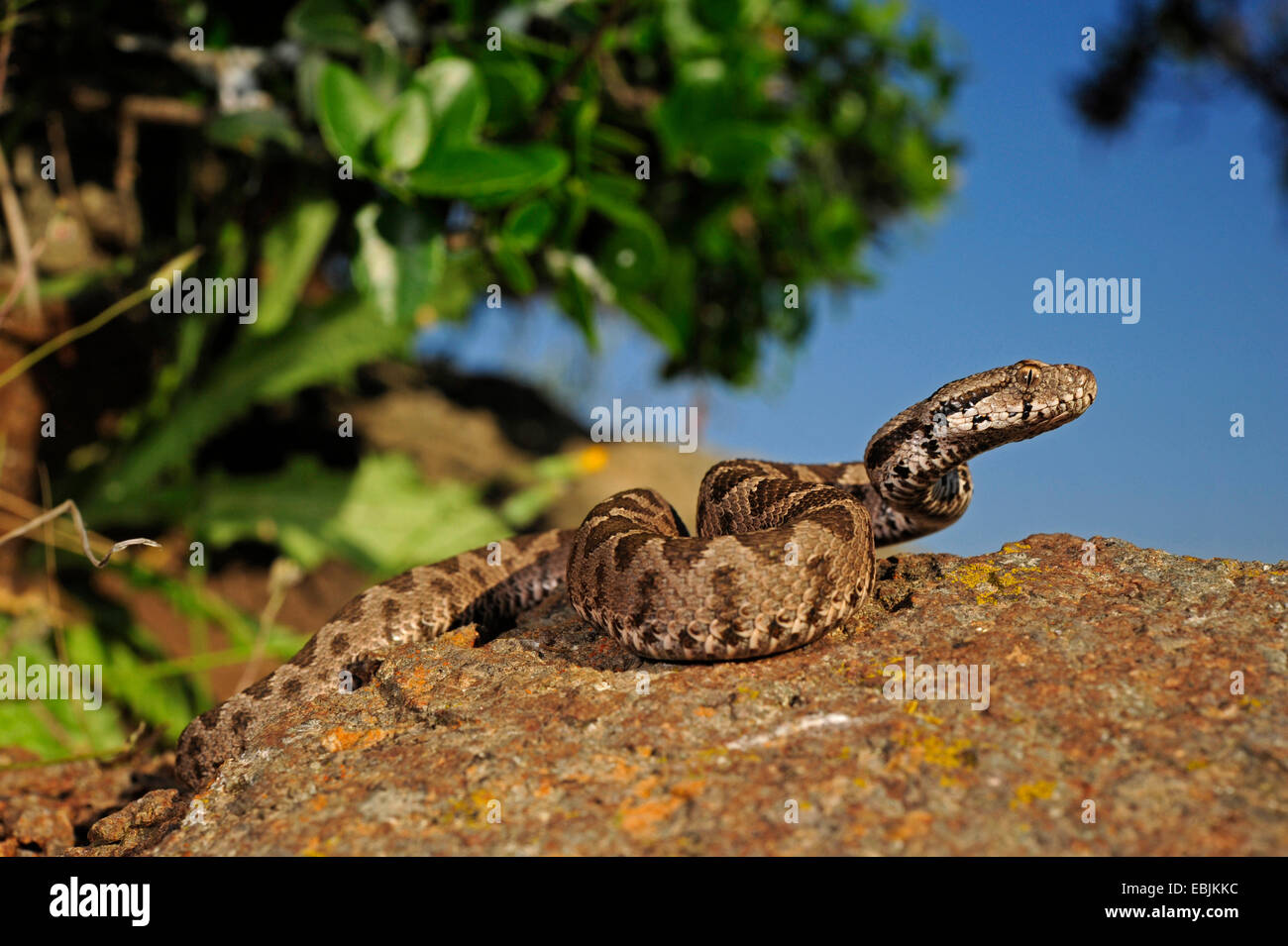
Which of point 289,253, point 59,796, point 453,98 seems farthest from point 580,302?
point 59,796

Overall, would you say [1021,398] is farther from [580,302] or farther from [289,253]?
[289,253]

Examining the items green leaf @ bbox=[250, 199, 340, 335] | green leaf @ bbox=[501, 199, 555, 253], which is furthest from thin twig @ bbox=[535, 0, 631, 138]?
green leaf @ bbox=[250, 199, 340, 335]

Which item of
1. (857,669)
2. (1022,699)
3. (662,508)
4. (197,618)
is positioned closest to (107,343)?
(197,618)

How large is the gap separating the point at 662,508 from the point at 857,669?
6.37 ft

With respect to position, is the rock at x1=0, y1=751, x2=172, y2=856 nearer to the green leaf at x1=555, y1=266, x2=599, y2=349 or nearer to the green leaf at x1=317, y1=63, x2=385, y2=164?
the green leaf at x1=317, y1=63, x2=385, y2=164

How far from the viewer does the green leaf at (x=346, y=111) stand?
519 cm

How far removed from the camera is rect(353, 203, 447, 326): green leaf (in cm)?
552

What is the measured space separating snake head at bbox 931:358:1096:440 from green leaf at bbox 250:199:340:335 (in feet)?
16.9

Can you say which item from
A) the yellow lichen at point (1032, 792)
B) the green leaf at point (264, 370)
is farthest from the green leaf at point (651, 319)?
the yellow lichen at point (1032, 792)

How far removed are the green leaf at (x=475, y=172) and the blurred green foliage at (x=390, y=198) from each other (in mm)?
16

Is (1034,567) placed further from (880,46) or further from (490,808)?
(880,46)

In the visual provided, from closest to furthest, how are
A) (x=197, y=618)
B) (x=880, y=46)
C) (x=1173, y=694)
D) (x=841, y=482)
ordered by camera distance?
(x=1173, y=694), (x=841, y=482), (x=197, y=618), (x=880, y=46)

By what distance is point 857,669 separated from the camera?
3566 millimetres

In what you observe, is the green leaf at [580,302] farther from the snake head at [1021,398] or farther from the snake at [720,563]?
the snake head at [1021,398]
